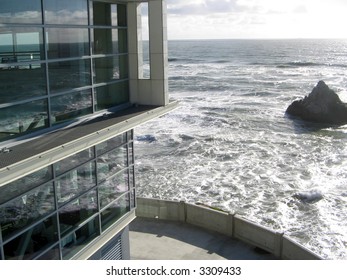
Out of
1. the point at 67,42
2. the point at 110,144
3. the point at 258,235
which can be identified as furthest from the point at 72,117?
the point at 258,235

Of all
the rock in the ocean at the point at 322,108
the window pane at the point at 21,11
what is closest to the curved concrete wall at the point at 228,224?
the window pane at the point at 21,11

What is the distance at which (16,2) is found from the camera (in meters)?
10.3

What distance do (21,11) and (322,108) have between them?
164 feet

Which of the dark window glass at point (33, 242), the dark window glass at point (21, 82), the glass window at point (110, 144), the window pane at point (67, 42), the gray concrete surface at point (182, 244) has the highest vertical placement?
the window pane at point (67, 42)

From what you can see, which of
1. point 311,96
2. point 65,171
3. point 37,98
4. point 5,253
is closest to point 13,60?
point 37,98

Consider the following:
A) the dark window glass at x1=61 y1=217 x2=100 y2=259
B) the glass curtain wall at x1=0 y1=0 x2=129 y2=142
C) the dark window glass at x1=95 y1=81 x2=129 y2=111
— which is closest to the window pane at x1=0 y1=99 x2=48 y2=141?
the glass curtain wall at x1=0 y1=0 x2=129 y2=142

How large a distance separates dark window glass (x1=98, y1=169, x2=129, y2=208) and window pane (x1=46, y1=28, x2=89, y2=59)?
12.7 ft

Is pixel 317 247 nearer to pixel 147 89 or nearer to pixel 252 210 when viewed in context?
pixel 252 210

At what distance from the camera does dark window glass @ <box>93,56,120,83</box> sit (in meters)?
13.8

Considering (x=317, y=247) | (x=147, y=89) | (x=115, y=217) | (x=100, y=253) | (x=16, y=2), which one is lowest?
(x=317, y=247)

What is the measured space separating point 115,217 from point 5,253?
14.9 ft

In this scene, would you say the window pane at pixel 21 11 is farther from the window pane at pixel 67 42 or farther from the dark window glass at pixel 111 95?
the dark window glass at pixel 111 95

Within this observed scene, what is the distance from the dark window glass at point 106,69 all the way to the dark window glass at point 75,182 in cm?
265

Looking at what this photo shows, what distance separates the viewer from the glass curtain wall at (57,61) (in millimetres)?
10430
